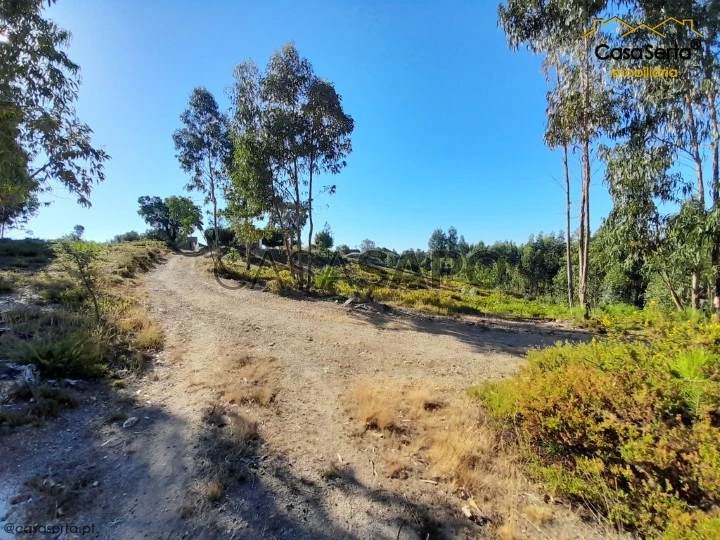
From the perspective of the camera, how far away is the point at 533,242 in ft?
147

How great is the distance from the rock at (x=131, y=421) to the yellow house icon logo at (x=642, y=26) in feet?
39.1

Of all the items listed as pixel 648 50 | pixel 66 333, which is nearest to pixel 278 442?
pixel 66 333

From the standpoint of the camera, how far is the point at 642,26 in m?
6.91

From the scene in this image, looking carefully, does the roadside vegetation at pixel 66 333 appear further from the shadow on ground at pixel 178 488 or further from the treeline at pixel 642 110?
the treeline at pixel 642 110

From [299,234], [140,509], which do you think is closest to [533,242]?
[299,234]

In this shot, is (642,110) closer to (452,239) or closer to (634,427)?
(634,427)

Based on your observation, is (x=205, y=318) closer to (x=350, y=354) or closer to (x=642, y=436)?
(x=350, y=354)

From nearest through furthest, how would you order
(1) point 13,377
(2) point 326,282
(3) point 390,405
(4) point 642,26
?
(1) point 13,377 → (3) point 390,405 → (4) point 642,26 → (2) point 326,282

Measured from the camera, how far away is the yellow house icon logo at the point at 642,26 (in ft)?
20.9

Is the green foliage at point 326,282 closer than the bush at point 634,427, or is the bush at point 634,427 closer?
the bush at point 634,427

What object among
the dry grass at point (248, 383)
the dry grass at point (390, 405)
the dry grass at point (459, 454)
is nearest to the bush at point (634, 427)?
the dry grass at point (459, 454)

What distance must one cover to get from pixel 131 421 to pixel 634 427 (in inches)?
198

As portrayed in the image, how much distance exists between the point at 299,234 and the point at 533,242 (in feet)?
141

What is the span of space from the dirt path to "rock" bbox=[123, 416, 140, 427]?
0.20 feet
